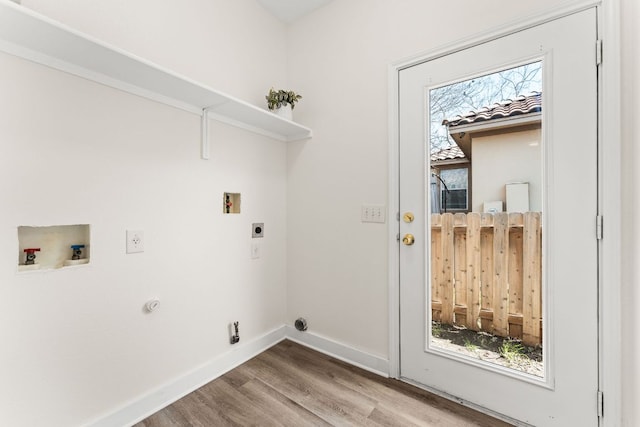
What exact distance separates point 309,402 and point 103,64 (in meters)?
2.04

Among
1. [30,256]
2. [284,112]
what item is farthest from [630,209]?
[30,256]

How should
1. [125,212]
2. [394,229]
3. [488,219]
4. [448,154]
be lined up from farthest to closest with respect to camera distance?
[394,229] → [448,154] → [488,219] → [125,212]

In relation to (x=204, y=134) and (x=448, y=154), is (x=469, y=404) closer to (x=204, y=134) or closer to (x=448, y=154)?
(x=448, y=154)

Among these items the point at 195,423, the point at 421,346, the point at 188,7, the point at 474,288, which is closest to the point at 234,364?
the point at 195,423

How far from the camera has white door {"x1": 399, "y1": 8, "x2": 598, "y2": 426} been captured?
1.27 meters

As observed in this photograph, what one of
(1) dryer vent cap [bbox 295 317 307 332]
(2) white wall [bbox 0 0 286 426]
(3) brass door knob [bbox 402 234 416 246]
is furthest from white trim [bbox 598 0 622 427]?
(2) white wall [bbox 0 0 286 426]

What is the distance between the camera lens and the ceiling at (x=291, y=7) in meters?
2.14

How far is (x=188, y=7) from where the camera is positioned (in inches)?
66.6

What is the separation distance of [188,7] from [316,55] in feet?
3.09

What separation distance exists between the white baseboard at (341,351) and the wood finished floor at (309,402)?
2.1 inches

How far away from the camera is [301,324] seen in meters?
2.25

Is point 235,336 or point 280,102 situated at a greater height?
point 280,102

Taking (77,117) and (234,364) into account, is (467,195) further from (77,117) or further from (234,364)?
(77,117)

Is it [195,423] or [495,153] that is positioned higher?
[495,153]
